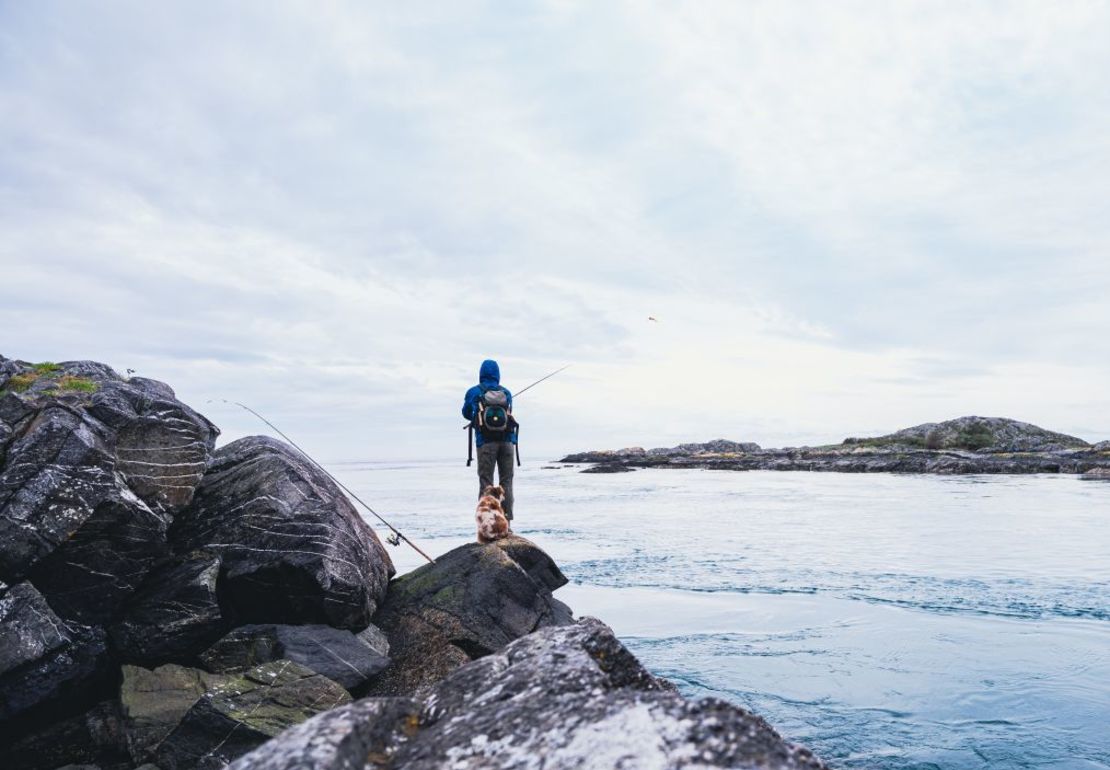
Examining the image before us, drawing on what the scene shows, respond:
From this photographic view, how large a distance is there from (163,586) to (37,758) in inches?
71.0

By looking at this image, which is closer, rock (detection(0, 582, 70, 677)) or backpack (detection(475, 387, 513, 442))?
rock (detection(0, 582, 70, 677))

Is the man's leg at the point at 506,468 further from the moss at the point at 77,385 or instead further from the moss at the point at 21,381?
the moss at the point at 21,381

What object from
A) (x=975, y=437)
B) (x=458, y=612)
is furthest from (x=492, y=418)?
(x=975, y=437)

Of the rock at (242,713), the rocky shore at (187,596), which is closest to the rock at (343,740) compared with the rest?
the rocky shore at (187,596)

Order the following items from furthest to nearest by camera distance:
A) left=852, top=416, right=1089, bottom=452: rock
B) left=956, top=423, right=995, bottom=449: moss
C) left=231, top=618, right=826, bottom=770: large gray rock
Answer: left=956, top=423, right=995, bottom=449: moss
left=852, top=416, right=1089, bottom=452: rock
left=231, top=618, right=826, bottom=770: large gray rock

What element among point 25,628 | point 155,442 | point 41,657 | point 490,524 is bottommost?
point 41,657

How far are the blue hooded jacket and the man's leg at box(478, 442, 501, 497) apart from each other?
15cm

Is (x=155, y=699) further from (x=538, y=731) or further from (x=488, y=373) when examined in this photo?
(x=488, y=373)

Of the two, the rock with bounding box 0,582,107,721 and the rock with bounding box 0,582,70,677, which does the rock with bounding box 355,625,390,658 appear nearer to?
the rock with bounding box 0,582,107,721

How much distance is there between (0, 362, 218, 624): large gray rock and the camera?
711cm

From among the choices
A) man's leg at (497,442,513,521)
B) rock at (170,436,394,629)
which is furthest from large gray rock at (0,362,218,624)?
man's leg at (497,442,513,521)

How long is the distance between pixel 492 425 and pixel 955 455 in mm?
61140

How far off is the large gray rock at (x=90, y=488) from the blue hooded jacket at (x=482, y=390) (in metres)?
6.36

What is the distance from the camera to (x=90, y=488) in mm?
7430
